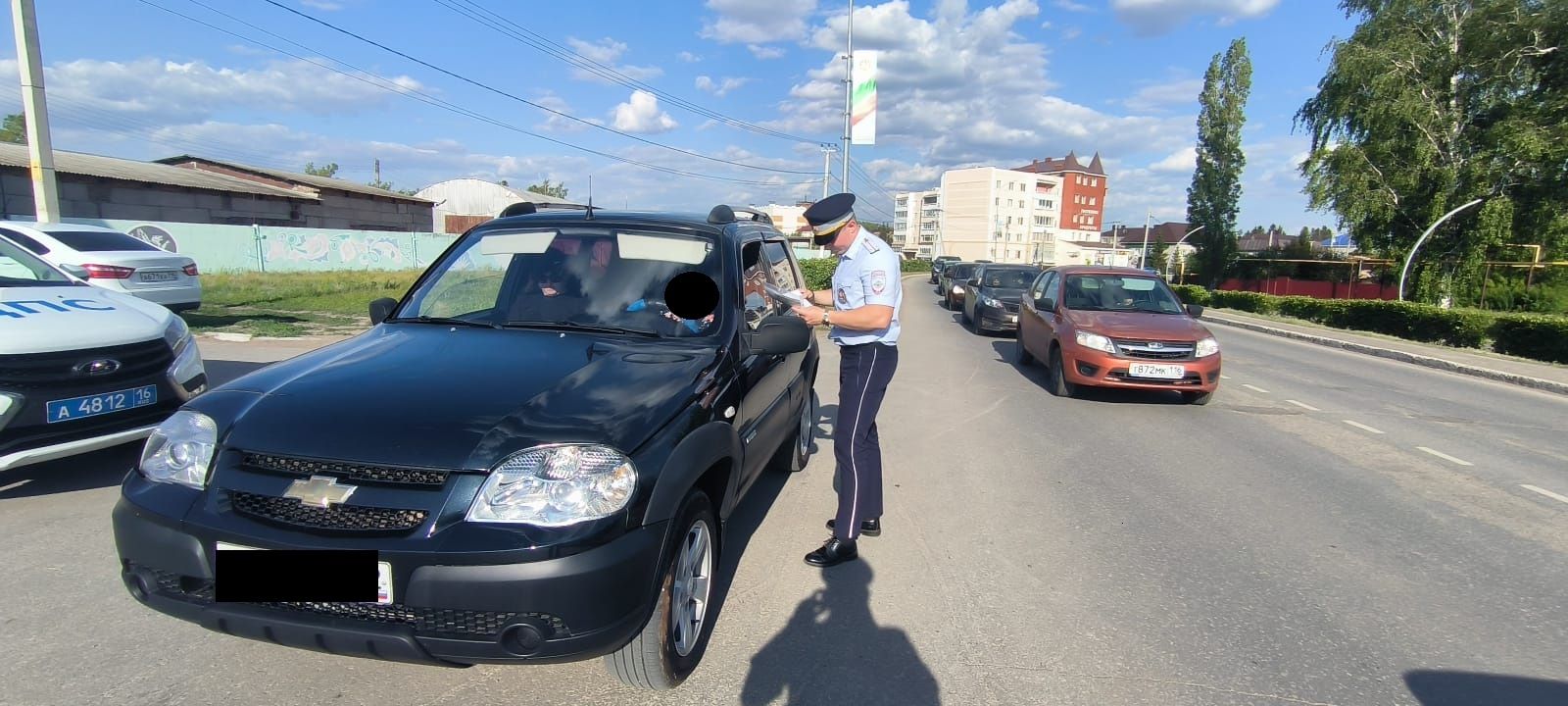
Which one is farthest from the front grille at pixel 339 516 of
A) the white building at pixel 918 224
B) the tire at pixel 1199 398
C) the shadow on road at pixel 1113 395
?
the white building at pixel 918 224

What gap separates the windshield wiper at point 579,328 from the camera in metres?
3.43

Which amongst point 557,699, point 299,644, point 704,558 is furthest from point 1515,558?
point 299,644

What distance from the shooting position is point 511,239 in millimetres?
4012

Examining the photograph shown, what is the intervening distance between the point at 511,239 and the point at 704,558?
2.05 m

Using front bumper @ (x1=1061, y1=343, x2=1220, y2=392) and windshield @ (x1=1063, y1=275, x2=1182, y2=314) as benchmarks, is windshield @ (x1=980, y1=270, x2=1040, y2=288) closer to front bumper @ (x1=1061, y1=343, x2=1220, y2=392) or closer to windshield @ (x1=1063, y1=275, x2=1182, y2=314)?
windshield @ (x1=1063, y1=275, x2=1182, y2=314)

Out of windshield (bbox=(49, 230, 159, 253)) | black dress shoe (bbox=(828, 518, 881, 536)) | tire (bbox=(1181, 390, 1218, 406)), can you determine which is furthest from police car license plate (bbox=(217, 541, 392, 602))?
windshield (bbox=(49, 230, 159, 253))

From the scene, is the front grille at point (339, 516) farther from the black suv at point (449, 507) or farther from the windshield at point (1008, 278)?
the windshield at point (1008, 278)

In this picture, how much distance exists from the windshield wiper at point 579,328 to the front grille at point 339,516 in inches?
53.4

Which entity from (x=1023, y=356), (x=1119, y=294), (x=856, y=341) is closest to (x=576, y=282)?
(x=856, y=341)

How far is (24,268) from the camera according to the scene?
5152 millimetres

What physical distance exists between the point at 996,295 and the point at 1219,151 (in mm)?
43239

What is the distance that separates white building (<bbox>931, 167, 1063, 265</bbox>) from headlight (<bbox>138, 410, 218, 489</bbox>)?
105m

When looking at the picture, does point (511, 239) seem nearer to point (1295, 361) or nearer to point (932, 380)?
point (932, 380)

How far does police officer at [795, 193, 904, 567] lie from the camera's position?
3719mm
